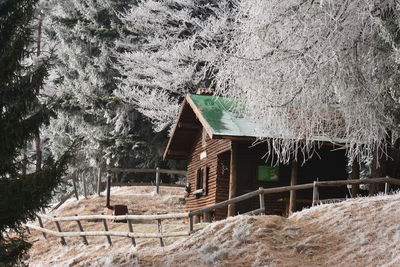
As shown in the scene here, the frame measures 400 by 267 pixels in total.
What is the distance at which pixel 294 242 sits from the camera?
43.9 ft

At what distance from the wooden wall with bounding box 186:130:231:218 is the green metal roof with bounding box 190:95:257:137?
683 millimetres

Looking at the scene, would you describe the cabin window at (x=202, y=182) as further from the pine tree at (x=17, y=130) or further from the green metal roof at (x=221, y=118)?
the pine tree at (x=17, y=130)

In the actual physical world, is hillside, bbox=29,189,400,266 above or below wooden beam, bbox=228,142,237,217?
below

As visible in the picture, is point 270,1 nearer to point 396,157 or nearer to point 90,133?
point 396,157

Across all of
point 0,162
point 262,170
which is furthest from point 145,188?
point 0,162

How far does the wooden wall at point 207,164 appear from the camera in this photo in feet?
64.7

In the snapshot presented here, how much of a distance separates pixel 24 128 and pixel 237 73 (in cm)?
491

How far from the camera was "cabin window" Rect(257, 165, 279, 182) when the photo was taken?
1950cm

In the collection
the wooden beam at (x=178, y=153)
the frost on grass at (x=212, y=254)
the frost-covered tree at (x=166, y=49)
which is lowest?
the frost on grass at (x=212, y=254)

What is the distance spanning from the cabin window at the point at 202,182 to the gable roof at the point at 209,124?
1.71 meters


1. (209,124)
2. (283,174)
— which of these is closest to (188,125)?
(209,124)

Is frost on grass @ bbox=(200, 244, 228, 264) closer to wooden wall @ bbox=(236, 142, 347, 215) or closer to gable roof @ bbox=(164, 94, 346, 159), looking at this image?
gable roof @ bbox=(164, 94, 346, 159)

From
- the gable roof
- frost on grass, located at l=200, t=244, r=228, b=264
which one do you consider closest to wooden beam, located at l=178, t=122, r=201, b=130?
the gable roof

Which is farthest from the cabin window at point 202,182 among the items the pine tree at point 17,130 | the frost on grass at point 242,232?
the pine tree at point 17,130
